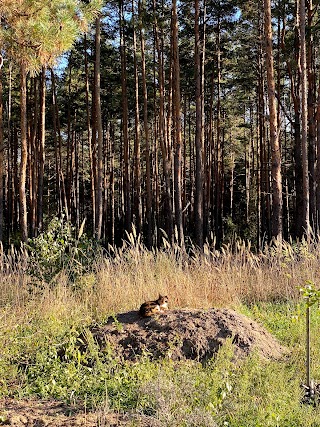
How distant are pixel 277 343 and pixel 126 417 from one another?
2.25 metres

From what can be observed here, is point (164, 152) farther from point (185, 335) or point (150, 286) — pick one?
point (185, 335)

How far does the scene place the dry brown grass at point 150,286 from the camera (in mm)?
6098

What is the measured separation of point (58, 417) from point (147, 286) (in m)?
3.38

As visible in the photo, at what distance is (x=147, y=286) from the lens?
6.68 m

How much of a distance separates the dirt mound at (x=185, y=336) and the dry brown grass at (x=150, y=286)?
99 cm

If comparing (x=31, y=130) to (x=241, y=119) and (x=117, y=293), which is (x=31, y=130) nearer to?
(x=241, y=119)

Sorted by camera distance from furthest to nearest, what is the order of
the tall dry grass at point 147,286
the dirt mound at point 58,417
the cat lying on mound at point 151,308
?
1. the tall dry grass at point 147,286
2. the cat lying on mound at point 151,308
3. the dirt mound at point 58,417

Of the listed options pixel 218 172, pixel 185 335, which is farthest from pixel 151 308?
pixel 218 172

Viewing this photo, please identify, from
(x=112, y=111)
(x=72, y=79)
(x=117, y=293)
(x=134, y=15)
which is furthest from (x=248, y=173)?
(x=117, y=293)

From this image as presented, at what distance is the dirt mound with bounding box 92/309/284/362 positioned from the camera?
4.55 metres

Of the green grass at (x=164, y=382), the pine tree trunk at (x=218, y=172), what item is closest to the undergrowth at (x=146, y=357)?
the green grass at (x=164, y=382)

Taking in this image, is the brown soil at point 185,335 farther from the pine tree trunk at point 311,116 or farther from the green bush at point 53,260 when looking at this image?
the pine tree trunk at point 311,116

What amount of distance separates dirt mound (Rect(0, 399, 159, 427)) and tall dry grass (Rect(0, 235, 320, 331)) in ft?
5.42

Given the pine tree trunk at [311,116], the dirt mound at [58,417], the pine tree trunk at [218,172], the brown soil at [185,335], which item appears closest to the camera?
the dirt mound at [58,417]
